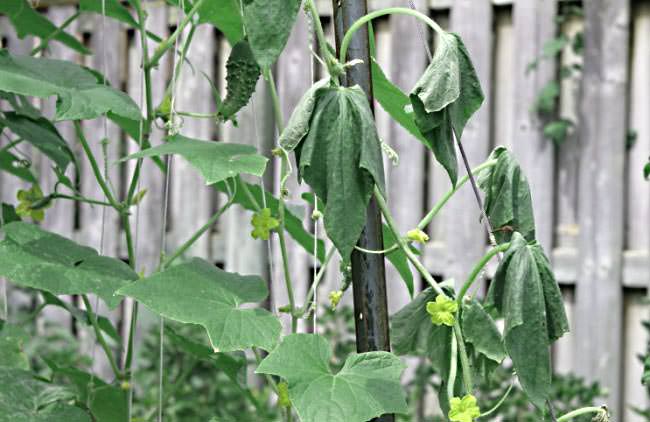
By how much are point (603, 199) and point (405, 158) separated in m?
0.71

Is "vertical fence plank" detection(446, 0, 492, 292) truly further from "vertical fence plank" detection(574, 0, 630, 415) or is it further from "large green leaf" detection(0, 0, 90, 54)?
"large green leaf" detection(0, 0, 90, 54)

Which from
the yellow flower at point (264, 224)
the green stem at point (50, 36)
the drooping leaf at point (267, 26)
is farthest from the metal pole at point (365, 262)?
the green stem at point (50, 36)

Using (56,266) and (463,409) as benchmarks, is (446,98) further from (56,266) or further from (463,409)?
(56,266)

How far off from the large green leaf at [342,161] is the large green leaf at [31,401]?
506 mm

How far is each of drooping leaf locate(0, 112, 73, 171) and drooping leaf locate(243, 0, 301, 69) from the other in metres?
0.59

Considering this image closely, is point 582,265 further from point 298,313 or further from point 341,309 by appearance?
point 298,313

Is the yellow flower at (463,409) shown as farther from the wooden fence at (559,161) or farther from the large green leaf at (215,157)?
the wooden fence at (559,161)

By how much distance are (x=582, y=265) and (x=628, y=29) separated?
0.76m

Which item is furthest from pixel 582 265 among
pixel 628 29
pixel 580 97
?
pixel 628 29

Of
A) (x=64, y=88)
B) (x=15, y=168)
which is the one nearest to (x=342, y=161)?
(x=64, y=88)

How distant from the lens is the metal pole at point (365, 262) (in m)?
0.99

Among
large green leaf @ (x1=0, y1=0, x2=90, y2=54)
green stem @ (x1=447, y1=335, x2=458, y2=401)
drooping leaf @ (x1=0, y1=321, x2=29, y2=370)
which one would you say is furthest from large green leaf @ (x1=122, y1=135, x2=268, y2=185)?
large green leaf @ (x1=0, y1=0, x2=90, y2=54)

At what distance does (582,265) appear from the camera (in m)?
3.18

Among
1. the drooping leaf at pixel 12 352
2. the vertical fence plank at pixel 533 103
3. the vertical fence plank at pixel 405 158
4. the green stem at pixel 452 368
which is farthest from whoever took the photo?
the vertical fence plank at pixel 405 158
